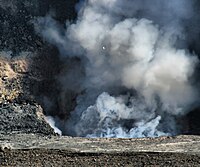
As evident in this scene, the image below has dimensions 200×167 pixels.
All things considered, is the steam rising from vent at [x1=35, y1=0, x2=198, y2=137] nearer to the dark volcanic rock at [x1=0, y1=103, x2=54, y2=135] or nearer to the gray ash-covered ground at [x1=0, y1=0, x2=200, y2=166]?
the gray ash-covered ground at [x1=0, y1=0, x2=200, y2=166]

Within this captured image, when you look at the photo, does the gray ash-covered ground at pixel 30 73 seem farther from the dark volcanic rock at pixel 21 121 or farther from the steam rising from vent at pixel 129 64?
the steam rising from vent at pixel 129 64

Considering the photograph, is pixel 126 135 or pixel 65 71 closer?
pixel 126 135

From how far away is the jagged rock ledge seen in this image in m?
10.8

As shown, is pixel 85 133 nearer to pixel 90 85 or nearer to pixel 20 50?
pixel 90 85

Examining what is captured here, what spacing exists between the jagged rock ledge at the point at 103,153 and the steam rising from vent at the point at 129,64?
9.51 ft

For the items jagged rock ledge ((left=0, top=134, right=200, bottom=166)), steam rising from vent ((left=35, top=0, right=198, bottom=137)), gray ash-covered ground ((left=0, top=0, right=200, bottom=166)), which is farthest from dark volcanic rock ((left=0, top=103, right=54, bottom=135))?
steam rising from vent ((left=35, top=0, right=198, bottom=137))

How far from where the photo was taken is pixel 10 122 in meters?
12.9

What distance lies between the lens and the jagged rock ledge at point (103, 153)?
10.8 m

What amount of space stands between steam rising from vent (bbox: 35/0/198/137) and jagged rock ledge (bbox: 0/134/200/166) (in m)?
2.90

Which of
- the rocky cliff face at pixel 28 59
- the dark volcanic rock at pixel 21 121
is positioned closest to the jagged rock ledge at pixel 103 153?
the dark volcanic rock at pixel 21 121

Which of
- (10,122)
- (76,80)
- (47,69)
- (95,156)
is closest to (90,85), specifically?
(76,80)

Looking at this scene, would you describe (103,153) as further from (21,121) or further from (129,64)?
(129,64)

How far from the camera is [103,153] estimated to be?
1091cm

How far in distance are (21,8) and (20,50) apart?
163 cm
